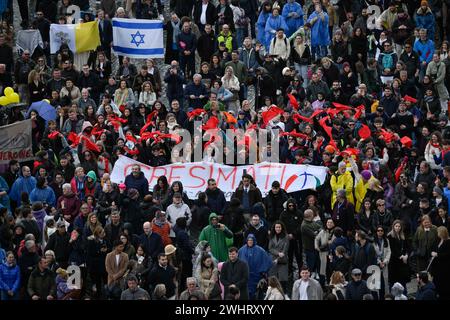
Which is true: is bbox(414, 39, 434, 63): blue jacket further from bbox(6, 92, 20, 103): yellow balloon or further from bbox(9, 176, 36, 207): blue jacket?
bbox(9, 176, 36, 207): blue jacket

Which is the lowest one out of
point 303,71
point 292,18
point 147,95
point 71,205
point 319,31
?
point 71,205

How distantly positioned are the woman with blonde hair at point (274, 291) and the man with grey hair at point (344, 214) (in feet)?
9.59

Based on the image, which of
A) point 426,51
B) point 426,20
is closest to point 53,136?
point 426,51

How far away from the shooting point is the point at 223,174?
30891mm

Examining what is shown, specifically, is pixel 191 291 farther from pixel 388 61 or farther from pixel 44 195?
pixel 388 61

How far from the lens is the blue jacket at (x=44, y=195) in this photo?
96.0ft

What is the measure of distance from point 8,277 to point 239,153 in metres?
5.94

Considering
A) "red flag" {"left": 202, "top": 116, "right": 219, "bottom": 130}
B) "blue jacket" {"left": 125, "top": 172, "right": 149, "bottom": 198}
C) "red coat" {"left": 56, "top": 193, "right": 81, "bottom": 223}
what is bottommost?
"red coat" {"left": 56, "top": 193, "right": 81, "bottom": 223}

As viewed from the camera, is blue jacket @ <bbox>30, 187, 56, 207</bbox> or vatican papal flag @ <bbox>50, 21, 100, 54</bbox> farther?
vatican papal flag @ <bbox>50, 21, 100, 54</bbox>

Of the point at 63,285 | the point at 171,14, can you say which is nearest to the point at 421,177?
the point at 63,285

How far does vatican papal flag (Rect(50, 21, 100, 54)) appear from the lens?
37125mm

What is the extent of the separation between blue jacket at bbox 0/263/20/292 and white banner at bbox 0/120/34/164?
4.81m

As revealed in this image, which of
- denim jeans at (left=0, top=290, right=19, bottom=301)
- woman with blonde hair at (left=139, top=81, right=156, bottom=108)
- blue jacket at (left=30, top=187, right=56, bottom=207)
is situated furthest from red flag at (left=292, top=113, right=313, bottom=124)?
denim jeans at (left=0, top=290, right=19, bottom=301)

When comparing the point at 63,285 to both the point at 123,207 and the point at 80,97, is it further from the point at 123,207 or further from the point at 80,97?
the point at 80,97
